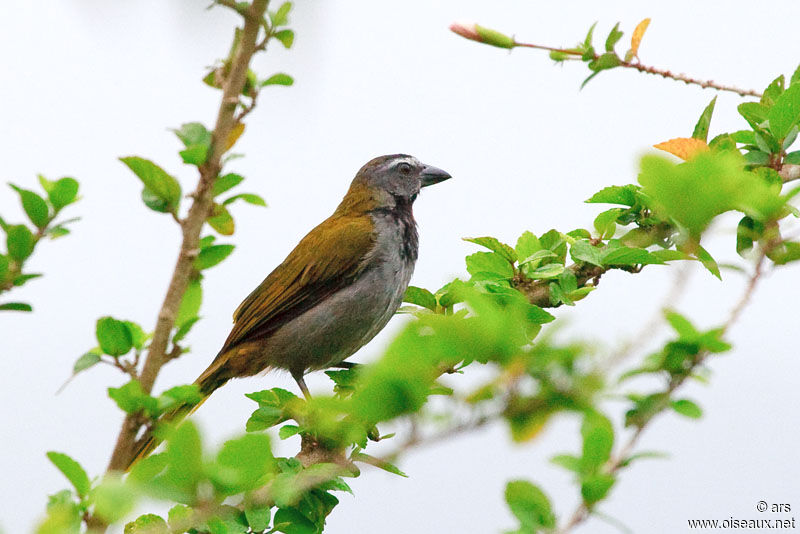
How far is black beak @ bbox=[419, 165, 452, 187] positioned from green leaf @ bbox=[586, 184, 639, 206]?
2809 millimetres

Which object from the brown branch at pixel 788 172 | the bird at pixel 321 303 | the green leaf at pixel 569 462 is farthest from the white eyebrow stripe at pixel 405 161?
the green leaf at pixel 569 462

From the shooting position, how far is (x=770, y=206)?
1007 mm

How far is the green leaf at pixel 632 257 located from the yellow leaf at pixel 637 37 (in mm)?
734

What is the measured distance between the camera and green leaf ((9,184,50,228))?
4.23 ft

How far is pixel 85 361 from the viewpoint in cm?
123

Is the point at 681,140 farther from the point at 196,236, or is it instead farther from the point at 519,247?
the point at 196,236

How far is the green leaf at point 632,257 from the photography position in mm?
1561

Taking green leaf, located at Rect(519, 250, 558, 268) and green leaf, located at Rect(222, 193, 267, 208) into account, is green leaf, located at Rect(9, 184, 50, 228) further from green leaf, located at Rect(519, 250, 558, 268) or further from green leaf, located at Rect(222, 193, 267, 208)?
green leaf, located at Rect(519, 250, 558, 268)

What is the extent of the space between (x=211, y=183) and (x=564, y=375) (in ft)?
1.72

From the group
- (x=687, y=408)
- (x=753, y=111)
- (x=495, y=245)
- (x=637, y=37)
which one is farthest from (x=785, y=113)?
(x=687, y=408)

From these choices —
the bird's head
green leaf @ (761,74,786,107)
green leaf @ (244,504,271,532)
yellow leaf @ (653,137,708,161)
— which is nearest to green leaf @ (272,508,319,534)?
green leaf @ (244,504,271,532)

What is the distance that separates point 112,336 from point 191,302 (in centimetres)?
13

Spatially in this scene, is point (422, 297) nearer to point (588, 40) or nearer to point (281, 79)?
point (588, 40)

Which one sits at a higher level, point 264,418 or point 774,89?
point 774,89
